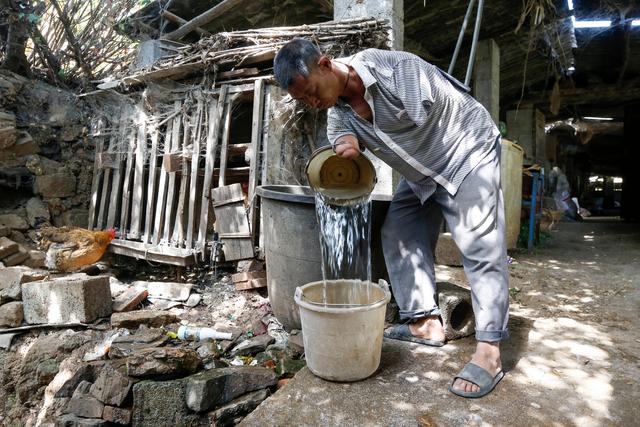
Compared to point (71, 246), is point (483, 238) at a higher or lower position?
higher

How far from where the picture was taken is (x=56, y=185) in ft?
20.9

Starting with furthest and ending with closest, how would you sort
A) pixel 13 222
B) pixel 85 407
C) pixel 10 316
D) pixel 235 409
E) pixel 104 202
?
pixel 104 202, pixel 13 222, pixel 10 316, pixel 85 407, pixel 235 409

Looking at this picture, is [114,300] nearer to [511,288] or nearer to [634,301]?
[511,288]

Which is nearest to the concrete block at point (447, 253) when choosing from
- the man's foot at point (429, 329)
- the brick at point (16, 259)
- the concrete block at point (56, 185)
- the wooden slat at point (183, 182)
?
the man's foot at point (429, 329)

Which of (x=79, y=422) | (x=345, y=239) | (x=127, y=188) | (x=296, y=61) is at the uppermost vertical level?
(x=296, y=61)

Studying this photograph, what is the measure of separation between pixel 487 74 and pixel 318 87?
5915 millimetres

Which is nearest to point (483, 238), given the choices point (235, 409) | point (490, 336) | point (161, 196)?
point (490, 336)

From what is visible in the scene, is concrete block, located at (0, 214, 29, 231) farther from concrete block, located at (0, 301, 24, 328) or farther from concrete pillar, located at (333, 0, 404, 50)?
concrete pillar, located at (333, 0, 404, 50)

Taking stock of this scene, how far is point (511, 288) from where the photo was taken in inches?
159

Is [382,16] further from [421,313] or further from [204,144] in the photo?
[421,313]

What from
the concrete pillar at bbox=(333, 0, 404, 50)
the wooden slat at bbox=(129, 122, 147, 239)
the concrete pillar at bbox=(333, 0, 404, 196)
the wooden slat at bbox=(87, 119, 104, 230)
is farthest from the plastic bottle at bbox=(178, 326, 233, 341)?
the wooden slat at bbox=(87, 119, 104, 230)

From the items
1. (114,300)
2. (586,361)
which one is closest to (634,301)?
(586,361)

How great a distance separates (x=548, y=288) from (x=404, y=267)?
239cm

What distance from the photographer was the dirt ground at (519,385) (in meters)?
1.77
